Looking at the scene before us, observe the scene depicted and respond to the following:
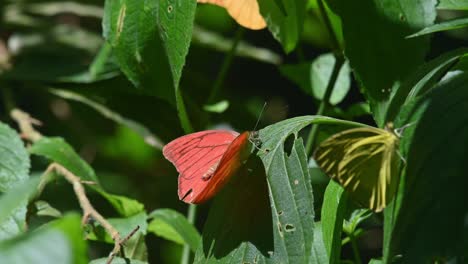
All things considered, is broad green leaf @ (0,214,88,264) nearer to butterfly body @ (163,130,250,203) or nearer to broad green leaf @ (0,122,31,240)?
butterfly body @ (163,130,250,203)

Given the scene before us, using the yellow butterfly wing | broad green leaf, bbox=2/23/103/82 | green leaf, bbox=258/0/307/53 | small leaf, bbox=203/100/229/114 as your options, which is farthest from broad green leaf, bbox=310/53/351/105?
the yellow butterfly wing

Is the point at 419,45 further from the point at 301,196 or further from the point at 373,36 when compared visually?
the point at 301,196

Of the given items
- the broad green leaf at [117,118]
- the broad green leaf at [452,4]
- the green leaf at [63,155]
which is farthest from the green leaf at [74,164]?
the broad green leaf at [452,4]

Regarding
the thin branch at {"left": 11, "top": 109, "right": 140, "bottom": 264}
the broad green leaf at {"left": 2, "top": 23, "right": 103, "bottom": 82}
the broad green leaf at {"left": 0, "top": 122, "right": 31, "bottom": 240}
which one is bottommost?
the thin branch at {"left": 11, "top": 109, "right": 140, "bottom": 264}

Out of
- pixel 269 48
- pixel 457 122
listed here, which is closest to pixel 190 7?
pixel 457 122

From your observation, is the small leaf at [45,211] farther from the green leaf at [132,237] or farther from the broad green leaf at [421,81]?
the broad green leaf at [421,81]
